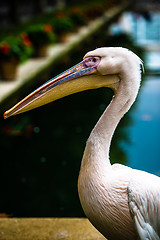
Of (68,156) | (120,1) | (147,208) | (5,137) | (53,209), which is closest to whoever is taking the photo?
(147,208)

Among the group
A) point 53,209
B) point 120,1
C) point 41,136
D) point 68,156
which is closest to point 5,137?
point 41,136

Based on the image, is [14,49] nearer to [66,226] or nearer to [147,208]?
[66,226]

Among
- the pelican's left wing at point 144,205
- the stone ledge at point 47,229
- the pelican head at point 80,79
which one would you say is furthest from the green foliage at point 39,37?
the pelican's left wing at point 144,205

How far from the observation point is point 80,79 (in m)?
2.03

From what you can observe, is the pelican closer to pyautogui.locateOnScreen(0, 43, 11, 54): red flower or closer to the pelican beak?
the pelican beak

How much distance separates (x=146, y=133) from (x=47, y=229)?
3.29 meters

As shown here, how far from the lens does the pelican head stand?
1.97 meters

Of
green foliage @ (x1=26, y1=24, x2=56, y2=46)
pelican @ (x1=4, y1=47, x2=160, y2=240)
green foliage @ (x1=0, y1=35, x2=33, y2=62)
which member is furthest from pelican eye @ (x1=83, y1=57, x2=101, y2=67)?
green foliage @ (x1=26, y1=24, x2=56, y2=46)

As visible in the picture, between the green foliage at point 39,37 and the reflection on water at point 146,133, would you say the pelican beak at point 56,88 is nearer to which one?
the reflection on water at point 146,133

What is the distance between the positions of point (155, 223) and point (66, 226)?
88cm

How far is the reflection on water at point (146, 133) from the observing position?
4.68 m

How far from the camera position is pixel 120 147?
5.08 meters

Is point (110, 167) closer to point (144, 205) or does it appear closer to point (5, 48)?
point (144, 205)

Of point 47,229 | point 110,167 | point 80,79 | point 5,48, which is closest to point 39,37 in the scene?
point 5,48
